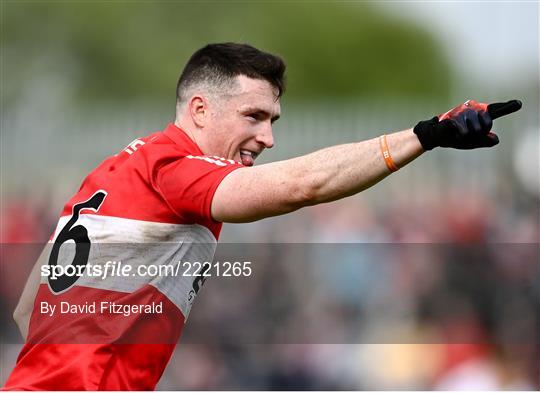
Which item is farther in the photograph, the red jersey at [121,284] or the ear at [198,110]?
the ear at [198,110]

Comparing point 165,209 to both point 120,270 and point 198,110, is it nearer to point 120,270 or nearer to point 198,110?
point 120,270

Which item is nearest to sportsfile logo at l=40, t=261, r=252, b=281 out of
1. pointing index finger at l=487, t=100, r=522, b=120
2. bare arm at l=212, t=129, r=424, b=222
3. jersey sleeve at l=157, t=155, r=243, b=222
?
jersey sleeve at l=157, t=155, r=243, b=222

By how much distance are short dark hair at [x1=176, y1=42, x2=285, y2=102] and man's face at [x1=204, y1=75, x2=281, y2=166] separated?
0.18 ft

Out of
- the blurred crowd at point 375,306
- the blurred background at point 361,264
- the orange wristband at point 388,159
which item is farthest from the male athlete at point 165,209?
the blurred crowd at point 375,306

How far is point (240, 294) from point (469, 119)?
7.33 meters

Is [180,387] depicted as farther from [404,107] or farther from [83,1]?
[83,1]

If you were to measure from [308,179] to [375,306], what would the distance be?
6.39 metres

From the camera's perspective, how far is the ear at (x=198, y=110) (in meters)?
5.59

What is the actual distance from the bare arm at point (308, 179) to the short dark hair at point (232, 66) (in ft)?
3.87

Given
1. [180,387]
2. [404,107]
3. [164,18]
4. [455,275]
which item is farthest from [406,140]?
[164,18]

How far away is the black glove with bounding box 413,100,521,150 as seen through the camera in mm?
4262

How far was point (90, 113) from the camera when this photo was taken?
15133mm

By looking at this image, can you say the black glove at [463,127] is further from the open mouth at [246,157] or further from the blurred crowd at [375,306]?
the blurred crowd at [375,306]

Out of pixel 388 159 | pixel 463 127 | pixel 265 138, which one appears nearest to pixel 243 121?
pixel 265 138
